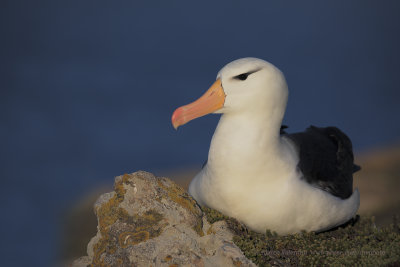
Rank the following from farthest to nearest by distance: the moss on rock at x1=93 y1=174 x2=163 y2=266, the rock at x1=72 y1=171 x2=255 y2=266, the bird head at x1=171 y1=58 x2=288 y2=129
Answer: the bird head at x1=171 y1=58 x2=288 y2=129 → the moss on rock at x1=93 y1=174 x2=163 y2=266 → the rock at x1=72 y1=171 x2=255 y2=266

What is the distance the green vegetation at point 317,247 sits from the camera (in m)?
4.19

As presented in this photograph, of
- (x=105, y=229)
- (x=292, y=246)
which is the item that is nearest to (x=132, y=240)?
(x=105, y=229)

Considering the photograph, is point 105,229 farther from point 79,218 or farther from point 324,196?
point 79,218

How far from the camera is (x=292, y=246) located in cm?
460

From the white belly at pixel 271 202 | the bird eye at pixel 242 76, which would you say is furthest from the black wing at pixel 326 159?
the bird eye at pixel 242 76

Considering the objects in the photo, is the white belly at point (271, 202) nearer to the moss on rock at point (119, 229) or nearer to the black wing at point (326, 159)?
the black wing at point (326, 159)

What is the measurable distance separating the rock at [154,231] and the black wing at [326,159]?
→ 1.16 meters

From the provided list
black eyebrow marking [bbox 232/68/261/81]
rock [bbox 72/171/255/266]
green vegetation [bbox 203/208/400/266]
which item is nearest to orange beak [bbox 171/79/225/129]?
black eyebrow marking [bbox 232/68/261/81]

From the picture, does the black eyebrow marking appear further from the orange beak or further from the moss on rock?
the moss on rock

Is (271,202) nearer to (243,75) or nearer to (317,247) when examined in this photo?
(317,247)

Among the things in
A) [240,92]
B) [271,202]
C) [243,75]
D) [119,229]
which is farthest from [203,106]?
[119,229]

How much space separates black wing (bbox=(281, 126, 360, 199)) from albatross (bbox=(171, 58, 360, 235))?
13 mm

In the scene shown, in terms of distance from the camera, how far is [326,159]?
204 inches

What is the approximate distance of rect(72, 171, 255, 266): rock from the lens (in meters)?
3.88
